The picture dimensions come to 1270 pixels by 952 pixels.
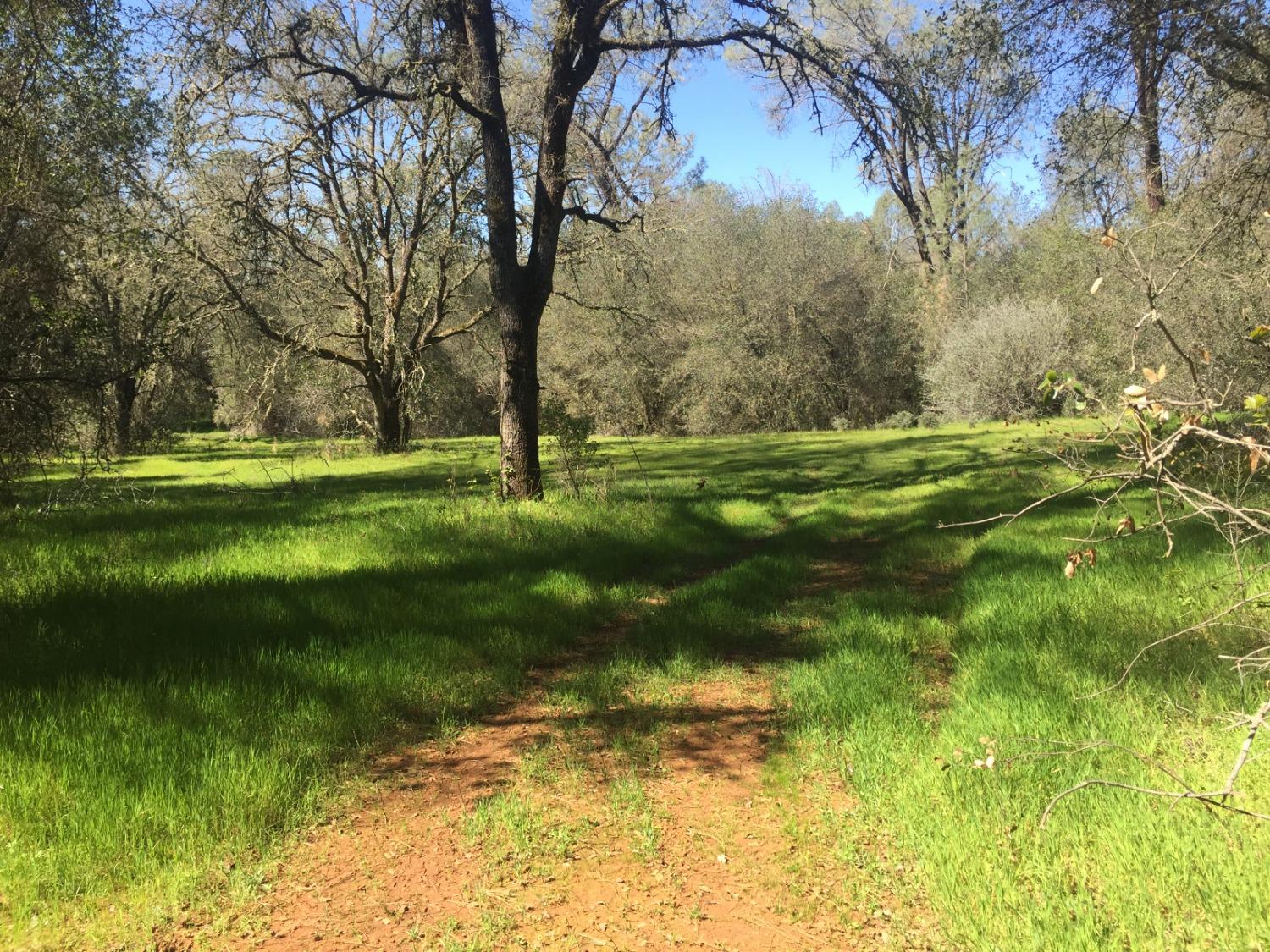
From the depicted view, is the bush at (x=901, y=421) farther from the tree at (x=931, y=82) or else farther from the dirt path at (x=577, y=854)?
the dirt path at (x=577, y=854)

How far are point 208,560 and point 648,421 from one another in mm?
25830

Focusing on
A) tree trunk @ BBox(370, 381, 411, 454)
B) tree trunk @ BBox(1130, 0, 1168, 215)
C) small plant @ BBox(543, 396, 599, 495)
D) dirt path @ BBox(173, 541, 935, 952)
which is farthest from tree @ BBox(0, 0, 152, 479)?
tree trunk @ BBox(370, 381, 411, 454)

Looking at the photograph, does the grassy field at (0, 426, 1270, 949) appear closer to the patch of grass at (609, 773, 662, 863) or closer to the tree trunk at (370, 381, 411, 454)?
the patch of grass at (609, 773, 662, 863)

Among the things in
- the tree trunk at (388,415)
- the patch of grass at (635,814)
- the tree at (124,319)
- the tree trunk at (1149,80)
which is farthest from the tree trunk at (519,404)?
the tree trunk at (388,415)

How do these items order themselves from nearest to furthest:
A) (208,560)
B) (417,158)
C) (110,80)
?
(208,560)
(110,80)
(417,158)

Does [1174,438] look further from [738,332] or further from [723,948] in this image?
[738,332]

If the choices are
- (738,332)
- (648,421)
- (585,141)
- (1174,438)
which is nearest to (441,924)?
(1174,438)

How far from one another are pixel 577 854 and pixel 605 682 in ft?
5.93

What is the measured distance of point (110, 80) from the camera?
8.50 m

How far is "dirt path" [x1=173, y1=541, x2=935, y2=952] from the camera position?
99.4 inches

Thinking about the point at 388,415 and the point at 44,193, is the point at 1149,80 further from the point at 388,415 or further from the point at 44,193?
the point at 388,415

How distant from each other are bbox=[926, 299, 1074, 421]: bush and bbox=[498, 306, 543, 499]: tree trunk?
729 inches

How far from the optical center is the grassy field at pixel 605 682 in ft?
8.23

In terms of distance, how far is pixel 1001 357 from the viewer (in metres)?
23.7
